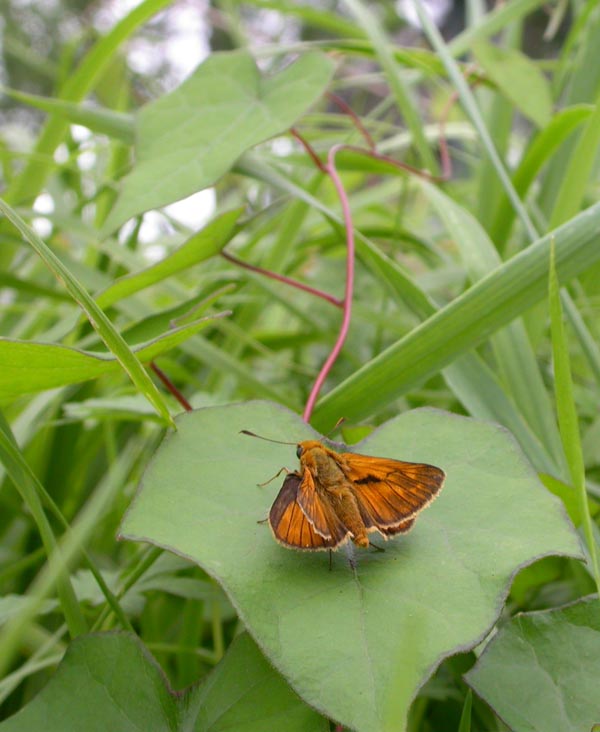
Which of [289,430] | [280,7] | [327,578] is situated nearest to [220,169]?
[289,430]

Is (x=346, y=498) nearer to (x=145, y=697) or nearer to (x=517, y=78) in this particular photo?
(x=145, y=697)

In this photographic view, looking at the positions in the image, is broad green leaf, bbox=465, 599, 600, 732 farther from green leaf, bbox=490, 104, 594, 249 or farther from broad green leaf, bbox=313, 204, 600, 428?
green leaf, bbox=490, 104, 594, 249

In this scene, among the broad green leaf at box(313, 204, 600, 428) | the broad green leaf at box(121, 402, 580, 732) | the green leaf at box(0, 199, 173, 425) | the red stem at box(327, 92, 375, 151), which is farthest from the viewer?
the red stem at box(327, 92, 375, 151)

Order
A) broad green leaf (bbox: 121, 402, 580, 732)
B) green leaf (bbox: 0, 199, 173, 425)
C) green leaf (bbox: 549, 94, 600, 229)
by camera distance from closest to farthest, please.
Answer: broad green leaf (bbox: 121, 402, 580, 732) < green leaf (bbox: 0, 199, 173, 425) < green leaf (bbox: 549, 94, 600, 229)

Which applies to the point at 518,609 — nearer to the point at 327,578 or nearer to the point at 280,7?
the point at 327,578

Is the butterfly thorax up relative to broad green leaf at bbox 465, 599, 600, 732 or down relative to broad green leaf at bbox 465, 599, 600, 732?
up

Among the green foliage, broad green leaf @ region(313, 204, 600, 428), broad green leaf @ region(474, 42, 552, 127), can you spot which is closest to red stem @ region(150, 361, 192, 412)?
the green foliage

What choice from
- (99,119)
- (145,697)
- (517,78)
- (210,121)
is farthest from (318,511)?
(517,78)

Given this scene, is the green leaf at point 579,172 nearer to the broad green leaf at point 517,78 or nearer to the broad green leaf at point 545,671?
the broad green leaf at point 517,78
